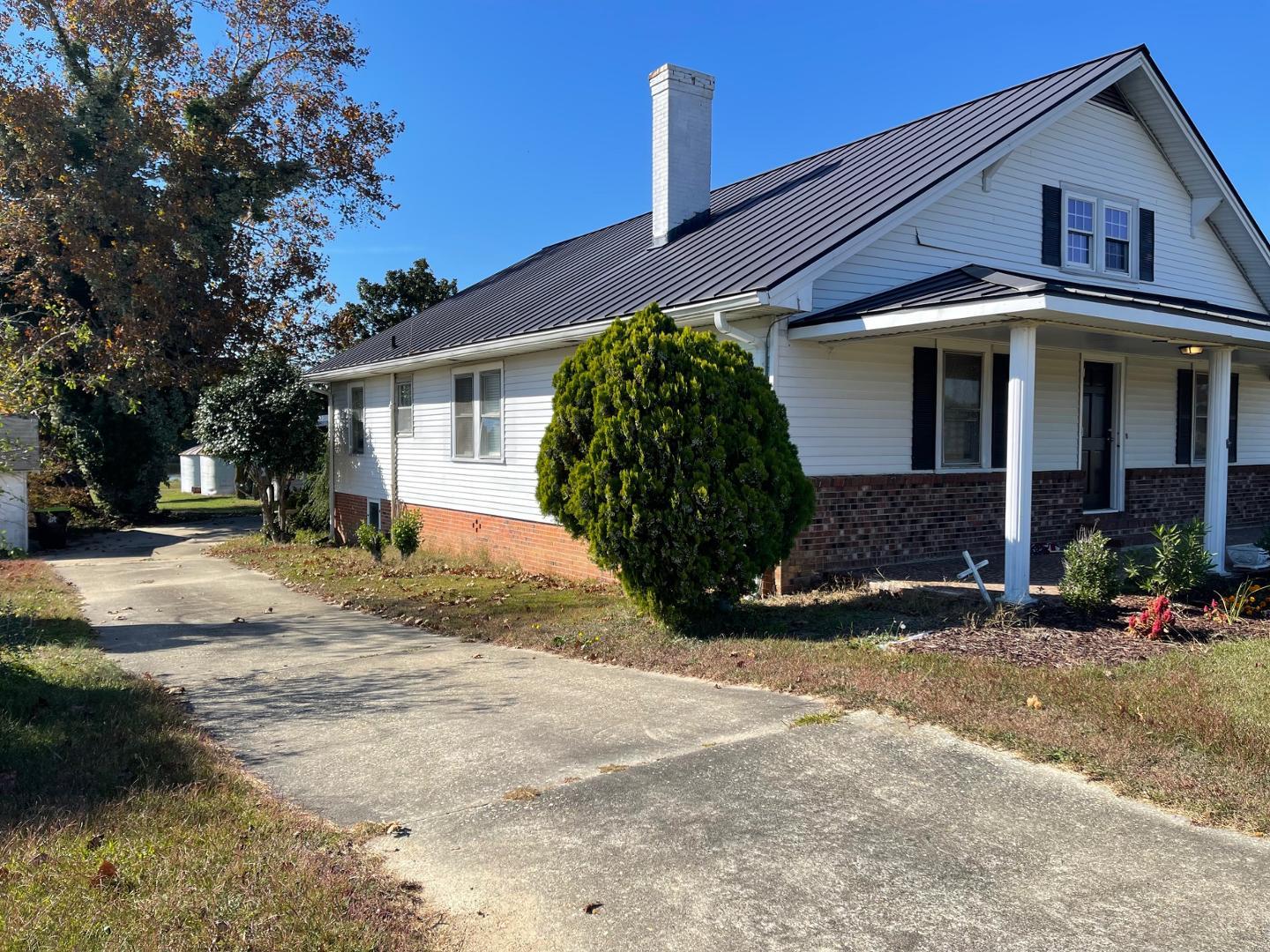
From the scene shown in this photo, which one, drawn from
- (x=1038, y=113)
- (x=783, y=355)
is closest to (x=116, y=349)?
(x=783, y=355)

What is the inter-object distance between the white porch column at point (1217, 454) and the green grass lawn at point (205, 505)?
2607 centimetres

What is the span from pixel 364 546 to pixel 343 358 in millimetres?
5160

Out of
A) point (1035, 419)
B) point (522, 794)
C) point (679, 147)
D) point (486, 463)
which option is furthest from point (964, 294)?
point (486, 463)

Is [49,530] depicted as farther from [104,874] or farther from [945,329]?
[104,874]

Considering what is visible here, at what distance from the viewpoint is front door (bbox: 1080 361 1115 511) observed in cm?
1325

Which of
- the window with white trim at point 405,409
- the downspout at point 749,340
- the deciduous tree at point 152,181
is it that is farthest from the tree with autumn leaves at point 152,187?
the downspout at point 749,340

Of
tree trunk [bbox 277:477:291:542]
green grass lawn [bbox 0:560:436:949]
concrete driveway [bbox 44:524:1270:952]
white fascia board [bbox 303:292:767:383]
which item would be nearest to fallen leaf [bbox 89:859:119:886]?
green grass lawn [bbox 0:560:436:949]

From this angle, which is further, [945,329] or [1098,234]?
[1098,234]

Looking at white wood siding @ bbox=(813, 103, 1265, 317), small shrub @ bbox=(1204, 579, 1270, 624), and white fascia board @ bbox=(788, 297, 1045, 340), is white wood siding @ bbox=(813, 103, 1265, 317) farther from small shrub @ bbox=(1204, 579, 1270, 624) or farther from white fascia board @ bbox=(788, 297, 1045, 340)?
small shrub @ bbox=(1204, 579, 1270, 624)

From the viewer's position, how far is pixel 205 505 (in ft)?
108

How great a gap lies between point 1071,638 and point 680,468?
137 inches

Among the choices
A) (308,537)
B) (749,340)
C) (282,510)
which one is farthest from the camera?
(282,510)

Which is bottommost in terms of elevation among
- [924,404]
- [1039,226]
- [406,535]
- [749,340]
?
[406,535]

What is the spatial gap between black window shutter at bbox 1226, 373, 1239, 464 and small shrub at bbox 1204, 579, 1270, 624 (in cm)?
693
